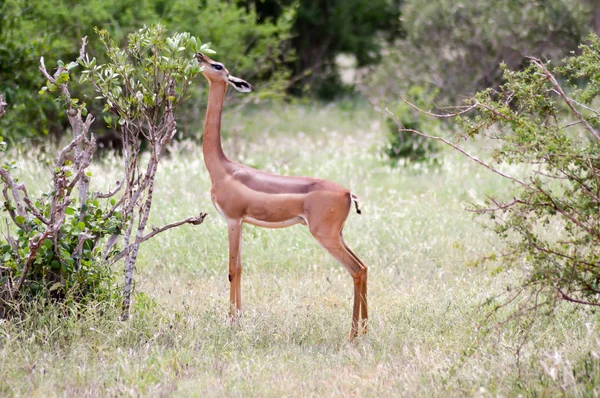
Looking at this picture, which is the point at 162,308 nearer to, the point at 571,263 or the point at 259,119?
the point at 571,263

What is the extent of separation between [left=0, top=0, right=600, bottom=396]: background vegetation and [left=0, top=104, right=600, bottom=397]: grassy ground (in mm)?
19

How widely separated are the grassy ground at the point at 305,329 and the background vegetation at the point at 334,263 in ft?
0.06

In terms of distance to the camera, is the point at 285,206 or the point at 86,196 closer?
the point at 285,206

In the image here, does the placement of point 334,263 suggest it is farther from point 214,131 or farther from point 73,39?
point 73,39

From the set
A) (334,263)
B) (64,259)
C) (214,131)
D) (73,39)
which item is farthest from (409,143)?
(64,259)

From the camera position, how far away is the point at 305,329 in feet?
18.9

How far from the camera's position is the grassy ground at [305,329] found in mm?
4625

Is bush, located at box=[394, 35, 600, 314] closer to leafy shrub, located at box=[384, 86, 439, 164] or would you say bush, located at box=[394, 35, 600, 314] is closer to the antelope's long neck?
the antelope's long neck

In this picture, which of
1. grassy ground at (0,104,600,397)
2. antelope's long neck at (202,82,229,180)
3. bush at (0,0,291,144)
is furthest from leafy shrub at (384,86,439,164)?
antelope's long neck at (202,82,229,180)

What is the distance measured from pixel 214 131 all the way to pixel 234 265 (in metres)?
0.93

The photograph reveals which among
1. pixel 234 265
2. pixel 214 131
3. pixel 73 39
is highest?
pixel 214 131

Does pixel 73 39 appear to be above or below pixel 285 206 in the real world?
below

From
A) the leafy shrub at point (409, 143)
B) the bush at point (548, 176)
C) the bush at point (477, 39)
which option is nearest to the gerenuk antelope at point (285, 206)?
the bush at point (548, 176)

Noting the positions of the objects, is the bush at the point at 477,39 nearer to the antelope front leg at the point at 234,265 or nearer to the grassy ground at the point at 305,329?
the grassy ground at the point at 305,329
